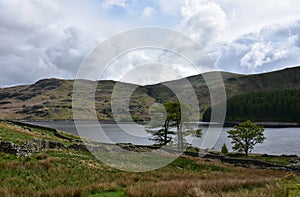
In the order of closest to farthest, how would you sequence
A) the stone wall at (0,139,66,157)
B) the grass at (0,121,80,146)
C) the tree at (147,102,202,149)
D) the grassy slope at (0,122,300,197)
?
the grassy slope at (0,122,300,197)
the stone wall at (0,139,66,157)
the grass at (0,121,80,146)
the tree at (147,102,202,149)

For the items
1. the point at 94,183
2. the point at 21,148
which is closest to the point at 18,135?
the point at 21,148

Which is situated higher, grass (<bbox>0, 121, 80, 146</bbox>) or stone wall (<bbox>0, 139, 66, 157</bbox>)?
grass (<bbox>0, 121, 80, 146</bbox>)

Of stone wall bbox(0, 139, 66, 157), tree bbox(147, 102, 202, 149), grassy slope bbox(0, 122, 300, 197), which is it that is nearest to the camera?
grassy slope bbox(0, 122, 300, 197)

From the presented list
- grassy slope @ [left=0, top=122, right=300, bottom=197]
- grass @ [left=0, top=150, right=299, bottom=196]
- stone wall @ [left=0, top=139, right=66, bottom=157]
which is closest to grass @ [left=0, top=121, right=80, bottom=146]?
stone wall @ [left=0, top=139, right=66, bottom=157]

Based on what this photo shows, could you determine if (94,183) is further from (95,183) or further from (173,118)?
(173,118)

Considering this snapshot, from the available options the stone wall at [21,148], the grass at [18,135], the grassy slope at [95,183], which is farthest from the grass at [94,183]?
the grass at [18,135]

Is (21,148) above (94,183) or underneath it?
above

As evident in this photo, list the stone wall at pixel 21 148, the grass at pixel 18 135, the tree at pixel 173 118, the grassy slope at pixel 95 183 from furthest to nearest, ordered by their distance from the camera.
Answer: the tree at pixel 173 118, the grass at pixel 18 135, the stone wall at pixel 21 148, the grassy slope at pixel 95 183

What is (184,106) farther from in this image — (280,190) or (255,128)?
(280,190)

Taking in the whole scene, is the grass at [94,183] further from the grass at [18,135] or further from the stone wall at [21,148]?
the grass at [18,135]

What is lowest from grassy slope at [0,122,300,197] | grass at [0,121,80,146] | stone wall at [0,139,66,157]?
grassy slope at [0,122,300,197]

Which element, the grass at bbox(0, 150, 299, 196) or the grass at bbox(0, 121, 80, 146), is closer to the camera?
the grass at bbox(0, 150, 299, 196)

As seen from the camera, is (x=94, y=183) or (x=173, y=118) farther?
(x=173, y=118)

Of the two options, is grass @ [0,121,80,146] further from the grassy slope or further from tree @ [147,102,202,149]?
tree @ [147,102,202,149]
